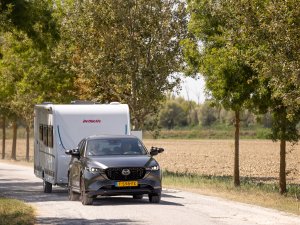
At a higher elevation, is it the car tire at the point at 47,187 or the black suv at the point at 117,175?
the black suv at the point at 117,175

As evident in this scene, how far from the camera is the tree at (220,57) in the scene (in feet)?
102

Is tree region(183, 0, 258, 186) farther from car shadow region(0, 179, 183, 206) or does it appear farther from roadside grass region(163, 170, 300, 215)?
car shadow region(0, 179, 183, 206)

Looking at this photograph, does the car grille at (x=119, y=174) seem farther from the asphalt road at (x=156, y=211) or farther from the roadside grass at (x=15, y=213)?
the roadside grass at (x=15, y=213)

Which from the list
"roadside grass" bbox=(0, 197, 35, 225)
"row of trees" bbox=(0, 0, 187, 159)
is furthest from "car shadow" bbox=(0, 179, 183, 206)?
"row of trees" bbox=(0, 0, 187, 159)

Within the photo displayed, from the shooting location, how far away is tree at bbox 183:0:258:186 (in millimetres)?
30938

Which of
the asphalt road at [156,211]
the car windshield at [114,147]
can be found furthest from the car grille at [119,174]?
the car windshield at [114,147]

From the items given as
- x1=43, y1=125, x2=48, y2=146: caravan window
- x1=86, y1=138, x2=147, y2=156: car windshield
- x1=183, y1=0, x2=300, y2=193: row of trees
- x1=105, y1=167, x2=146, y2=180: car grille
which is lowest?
x1=105, y1=167, x2=146, y2=180: car grille

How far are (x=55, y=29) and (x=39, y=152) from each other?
4.20 m

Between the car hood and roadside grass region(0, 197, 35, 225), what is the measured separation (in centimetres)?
200

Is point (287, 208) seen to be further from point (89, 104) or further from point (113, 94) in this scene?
point (113, 94)

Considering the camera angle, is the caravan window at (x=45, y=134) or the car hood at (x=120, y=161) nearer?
the car hood at (x=120, y=161)

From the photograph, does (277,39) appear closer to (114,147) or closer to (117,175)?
(114,147)

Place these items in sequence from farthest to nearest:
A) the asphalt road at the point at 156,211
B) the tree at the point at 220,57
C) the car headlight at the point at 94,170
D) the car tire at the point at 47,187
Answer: the tree at the point at 220,57, the car tire at the point at 47,187, the car headlight at the point at 94,170, the asphalt road at the point at 156,211

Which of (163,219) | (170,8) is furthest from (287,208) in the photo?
(170,8)
